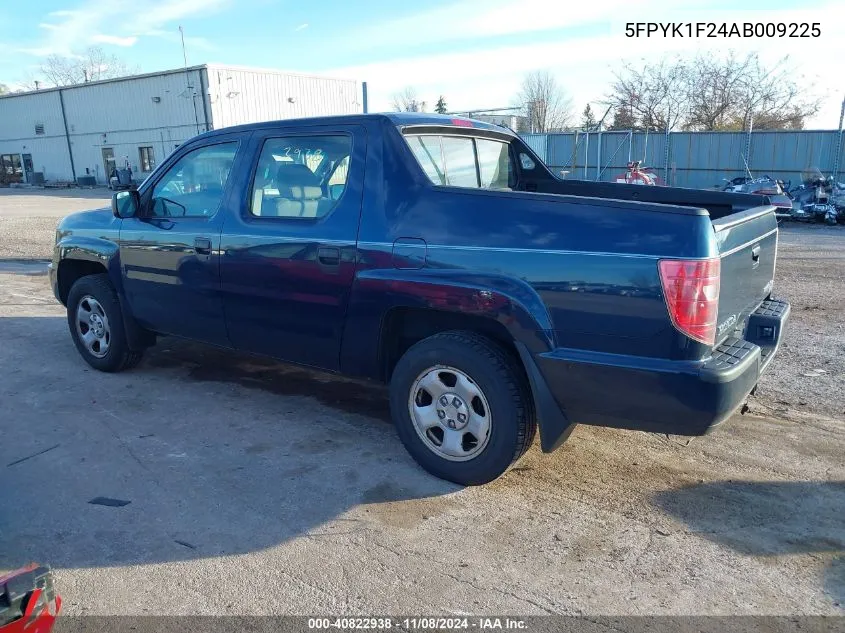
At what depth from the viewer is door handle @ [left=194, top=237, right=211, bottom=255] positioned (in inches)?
178

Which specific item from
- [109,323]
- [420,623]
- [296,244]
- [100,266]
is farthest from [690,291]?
[100,266]

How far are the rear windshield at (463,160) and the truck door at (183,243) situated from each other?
128cm

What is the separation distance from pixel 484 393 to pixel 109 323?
3498 mm

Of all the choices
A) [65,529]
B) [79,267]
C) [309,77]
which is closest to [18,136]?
[309,77]

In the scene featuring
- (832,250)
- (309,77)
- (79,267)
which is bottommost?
(832,250)

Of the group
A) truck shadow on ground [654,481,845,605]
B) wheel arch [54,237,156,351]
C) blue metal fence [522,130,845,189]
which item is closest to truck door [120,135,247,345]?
wheel arch [54,237,156,351]

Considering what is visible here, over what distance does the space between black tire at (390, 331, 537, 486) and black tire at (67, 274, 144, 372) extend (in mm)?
2849

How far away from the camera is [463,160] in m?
4.41

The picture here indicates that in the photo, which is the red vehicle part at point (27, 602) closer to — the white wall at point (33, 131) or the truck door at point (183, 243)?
the truck door at point (183, 243)

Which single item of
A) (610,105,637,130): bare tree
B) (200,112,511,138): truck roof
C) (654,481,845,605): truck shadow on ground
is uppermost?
(610,105,637,130): bare tree

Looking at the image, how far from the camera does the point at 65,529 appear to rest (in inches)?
130

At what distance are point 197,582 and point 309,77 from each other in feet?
115

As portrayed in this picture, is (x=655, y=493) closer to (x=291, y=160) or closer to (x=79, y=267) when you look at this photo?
(x=291, y=160)

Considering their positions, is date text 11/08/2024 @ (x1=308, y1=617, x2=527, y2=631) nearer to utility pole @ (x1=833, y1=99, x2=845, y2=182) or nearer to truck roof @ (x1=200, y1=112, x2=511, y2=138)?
truck roof @ (x1=200, y1=112, x2=511, y2=138)
